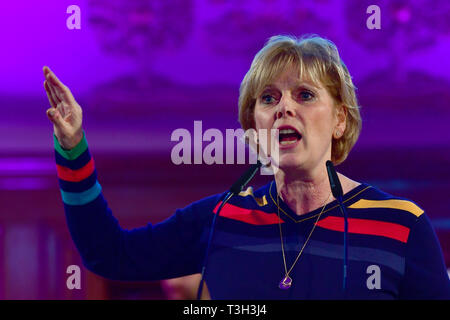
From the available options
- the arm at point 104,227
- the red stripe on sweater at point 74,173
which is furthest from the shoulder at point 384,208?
the red stripe on sweater at point 74,173

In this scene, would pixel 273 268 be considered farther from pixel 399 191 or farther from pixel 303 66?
pixel 399 191

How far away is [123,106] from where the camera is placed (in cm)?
188

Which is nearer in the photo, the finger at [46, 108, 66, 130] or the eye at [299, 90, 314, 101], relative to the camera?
the finger at [46, 108, 66, 130]

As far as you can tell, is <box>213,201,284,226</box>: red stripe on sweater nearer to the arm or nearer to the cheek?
the arm

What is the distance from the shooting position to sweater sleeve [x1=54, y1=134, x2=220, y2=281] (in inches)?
48.0

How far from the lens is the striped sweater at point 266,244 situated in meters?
1.15

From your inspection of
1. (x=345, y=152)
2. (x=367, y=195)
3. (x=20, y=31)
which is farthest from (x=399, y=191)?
(x=20, y=31)

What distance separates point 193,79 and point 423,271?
1.00m

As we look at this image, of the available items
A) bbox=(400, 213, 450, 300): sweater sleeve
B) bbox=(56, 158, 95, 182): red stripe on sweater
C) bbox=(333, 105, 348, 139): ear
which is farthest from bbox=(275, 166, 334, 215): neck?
bbox=(56, 158, 95, 182): red stripe on sweater

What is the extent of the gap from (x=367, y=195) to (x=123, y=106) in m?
0.93

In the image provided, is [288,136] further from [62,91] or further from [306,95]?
[62,91]

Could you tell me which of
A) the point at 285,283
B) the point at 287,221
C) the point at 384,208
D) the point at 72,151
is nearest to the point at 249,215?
the point at 287,221

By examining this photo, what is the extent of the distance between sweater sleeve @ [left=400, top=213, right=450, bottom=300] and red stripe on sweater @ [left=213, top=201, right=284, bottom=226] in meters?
0.28
